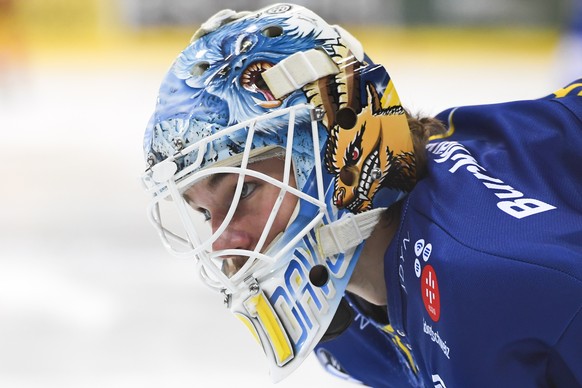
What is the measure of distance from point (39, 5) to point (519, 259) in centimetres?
740

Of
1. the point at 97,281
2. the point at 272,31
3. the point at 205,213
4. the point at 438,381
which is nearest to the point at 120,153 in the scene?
the point at 97,281

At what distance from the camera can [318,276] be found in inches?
55.1

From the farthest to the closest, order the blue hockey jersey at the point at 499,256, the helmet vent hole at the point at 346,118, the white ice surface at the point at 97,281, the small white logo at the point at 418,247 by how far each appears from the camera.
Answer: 1. the white ice surface at the point at 97,281
2. the helmet vent hole at the point at 346,118
3. the small white logo at the point at 418,247
4. the blue hockey jersey at the point at 499,256

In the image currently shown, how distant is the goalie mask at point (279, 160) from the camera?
1.32 meters

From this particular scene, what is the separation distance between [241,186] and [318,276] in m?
0.20

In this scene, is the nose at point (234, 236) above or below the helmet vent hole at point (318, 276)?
above

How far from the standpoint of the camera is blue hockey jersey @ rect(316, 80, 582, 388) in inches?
43.8

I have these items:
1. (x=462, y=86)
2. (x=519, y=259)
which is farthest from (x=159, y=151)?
(x=462, y=86)

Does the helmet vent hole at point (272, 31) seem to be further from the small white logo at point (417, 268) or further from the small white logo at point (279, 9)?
the small white logo at point (417, 268)

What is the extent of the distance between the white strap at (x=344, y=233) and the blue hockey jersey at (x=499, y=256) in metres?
0.05

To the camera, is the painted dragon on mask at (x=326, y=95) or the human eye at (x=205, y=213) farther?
the human eye at (x=205, y=213)

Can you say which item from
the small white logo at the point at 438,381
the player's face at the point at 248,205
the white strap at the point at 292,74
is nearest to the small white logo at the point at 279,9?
the white strap at the point at 292,74

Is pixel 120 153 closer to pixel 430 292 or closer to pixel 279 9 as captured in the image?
pixel 279 9

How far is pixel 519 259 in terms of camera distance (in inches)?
44.0
